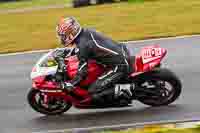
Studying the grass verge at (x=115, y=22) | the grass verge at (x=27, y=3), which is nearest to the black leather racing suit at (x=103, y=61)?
the grass verge at (x=115, y=22)

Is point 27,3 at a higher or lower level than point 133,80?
lower

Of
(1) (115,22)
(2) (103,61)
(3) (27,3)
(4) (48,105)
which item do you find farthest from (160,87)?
(3) (27,3)

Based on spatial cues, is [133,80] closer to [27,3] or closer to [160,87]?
[160,87]

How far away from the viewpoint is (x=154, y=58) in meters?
10.4

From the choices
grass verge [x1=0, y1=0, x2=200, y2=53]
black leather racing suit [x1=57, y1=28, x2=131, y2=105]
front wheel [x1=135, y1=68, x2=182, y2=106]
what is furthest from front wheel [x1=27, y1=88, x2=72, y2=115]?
grass verge [x1=0, y1=0, x2=200, y2=53]

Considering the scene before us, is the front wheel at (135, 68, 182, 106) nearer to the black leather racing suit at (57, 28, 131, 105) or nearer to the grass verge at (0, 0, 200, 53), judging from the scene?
the black leather racing suit at (57, 28, 131, 105)

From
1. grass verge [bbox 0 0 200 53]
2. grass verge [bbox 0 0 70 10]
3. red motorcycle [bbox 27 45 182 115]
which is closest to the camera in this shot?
red motorcycle [bbox 27 45 182 115]

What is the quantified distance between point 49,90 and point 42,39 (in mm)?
8534

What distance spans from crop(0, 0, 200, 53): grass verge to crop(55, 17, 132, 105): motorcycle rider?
707 centimetres

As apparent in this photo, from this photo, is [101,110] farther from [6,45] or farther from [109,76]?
[6,45]

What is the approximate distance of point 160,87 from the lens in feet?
34.9

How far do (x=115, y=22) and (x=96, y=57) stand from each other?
35.4 ft

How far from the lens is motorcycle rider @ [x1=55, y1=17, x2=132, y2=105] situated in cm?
1022

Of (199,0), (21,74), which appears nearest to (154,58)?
(21,74)
